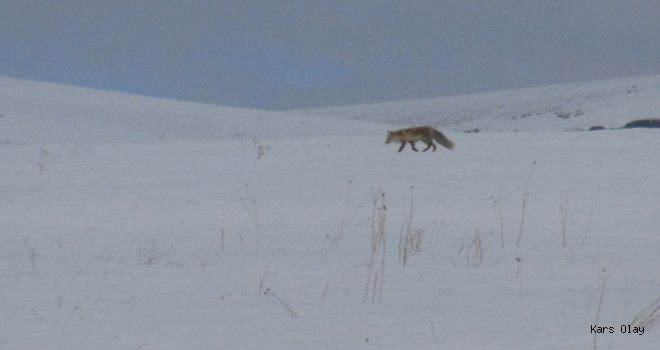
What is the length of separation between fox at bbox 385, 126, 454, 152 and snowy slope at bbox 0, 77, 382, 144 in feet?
A: 26.8

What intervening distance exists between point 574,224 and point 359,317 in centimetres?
388

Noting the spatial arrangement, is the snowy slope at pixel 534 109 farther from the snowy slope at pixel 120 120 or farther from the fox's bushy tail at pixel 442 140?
the fox's bushy tail at pixel 442 140

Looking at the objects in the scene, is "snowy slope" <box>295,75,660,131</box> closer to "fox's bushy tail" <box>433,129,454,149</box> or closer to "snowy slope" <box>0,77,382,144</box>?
"snowy slope" <box>0,77,382,144</box>

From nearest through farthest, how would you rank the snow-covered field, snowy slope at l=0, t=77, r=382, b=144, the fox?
the snow-covered field
the fox
snowy slope at l=0, t=77, r=382, b=144

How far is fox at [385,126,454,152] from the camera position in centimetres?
1523

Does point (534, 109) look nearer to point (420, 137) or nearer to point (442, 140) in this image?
point (420, 137)

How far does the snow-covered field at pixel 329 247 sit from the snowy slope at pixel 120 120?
9.97m

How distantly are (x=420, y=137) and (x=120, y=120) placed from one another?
589 inches

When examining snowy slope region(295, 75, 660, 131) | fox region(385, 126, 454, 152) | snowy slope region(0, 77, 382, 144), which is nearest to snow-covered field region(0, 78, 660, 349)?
fox region(385, 126, 454, 152)

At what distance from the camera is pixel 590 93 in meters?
50.1

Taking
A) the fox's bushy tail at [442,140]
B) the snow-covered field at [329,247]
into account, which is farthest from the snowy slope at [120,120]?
the snow-covered field at [329,247]

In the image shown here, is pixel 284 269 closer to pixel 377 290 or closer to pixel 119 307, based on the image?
pixel 377 290

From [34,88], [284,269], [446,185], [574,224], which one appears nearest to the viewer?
[284,269]

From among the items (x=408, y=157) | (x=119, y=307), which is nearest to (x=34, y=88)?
(x=408, y=157)
